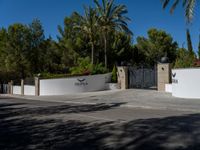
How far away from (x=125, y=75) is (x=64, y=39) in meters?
24.3

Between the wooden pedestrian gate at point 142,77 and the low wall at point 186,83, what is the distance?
326 inches

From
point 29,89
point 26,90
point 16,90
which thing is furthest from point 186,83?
point 16,90

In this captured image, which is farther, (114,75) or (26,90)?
(26,90)

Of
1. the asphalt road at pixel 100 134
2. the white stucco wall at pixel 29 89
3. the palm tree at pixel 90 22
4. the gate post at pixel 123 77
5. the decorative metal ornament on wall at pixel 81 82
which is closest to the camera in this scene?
the asphalt road at pixel 100 134

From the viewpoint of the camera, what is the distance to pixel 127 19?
42188 mm

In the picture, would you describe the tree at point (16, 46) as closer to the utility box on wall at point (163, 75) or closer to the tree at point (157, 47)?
the tree at point (157, 47)

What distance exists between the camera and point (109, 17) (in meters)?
41.6

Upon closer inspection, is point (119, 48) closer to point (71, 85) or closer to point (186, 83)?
point (71, 85)

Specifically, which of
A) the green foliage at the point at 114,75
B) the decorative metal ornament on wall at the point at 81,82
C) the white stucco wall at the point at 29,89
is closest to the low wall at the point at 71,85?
the decorative metal ornament on wall at the point at 81,82

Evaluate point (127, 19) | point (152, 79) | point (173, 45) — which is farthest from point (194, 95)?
point (173, 45)

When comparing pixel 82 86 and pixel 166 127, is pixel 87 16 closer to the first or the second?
pixel 82 86

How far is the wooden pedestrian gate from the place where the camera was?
31.5 metres

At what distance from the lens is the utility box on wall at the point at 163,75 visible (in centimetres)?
2725

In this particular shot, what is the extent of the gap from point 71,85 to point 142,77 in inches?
294
